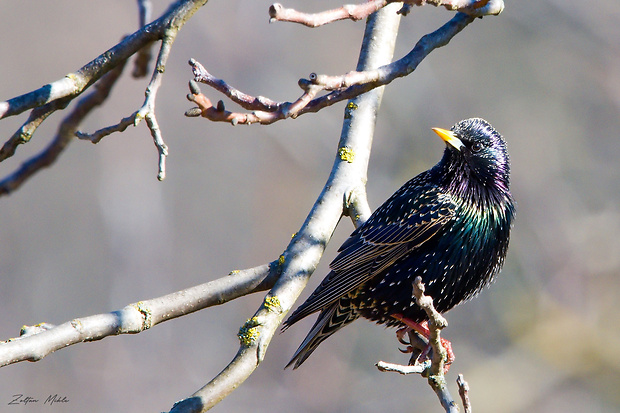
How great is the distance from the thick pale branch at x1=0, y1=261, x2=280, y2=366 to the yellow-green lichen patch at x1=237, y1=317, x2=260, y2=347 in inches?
11.4

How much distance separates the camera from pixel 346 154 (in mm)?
4027

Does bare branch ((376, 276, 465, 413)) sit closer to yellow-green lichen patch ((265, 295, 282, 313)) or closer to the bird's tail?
yellow-green lichen patch ((265, 295, 282, 313))

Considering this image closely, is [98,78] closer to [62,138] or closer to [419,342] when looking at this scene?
[62,138]

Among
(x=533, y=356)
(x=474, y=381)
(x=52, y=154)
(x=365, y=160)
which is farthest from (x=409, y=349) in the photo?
(x=533, y=356)

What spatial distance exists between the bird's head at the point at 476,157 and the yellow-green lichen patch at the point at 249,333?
1584 millimetres

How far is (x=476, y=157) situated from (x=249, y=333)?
5.87 feet

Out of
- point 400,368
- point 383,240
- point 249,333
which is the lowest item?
point 400,368

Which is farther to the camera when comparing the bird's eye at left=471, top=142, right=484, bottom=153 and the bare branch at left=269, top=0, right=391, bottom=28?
the bird's eye at left=471, top=142, right=484, bottom=153

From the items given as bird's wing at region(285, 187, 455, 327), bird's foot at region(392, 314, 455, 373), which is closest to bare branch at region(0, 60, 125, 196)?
bird's wing at region(285, 187, 455, 327)

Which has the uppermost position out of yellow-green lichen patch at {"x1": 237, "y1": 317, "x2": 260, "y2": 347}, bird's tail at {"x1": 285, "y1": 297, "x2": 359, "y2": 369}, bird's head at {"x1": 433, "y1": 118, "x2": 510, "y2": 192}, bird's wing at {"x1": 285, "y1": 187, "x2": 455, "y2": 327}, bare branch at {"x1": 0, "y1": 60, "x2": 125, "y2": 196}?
bare branch at {"x1": 0, "y1": 60, "x2": 125, "y2": 196}

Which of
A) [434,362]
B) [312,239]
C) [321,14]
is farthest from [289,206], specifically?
[321,14]

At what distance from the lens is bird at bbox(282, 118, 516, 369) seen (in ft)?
12.9

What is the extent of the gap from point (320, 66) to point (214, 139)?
5.46ft

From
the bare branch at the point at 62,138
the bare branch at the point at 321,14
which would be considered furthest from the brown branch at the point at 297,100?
the bare branch at the point at 62,138
